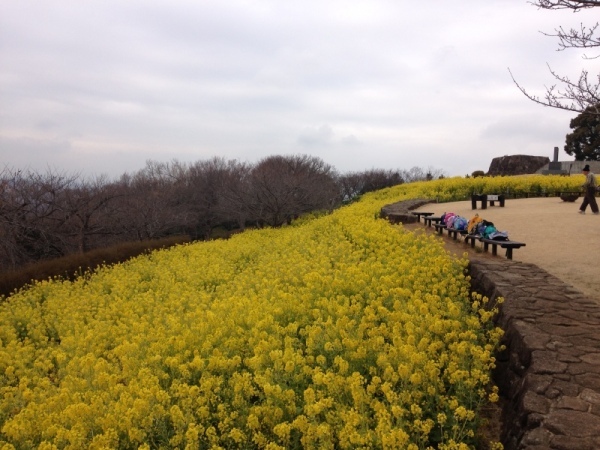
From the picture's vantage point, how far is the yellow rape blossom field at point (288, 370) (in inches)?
142

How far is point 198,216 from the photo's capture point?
3762 cm

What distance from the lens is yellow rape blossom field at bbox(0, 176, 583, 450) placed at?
3.60 metres

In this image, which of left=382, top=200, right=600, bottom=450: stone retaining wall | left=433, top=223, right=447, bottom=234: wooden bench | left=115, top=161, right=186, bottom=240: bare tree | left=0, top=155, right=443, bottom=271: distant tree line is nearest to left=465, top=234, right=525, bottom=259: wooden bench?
left=382, top=200, right=600, bottom=450: stone retaining wall

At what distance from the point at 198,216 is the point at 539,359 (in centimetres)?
3533

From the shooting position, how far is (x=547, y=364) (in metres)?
3.81

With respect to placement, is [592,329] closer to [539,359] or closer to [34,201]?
[539,359]

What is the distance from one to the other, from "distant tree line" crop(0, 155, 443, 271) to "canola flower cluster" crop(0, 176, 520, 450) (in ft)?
43.2

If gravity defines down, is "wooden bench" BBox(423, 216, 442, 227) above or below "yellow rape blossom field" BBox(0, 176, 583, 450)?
above

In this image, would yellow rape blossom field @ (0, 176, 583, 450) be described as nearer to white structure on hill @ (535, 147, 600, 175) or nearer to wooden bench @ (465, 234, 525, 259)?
wooden bench @ (465, 234, 525, 259)

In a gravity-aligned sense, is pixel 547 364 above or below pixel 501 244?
below

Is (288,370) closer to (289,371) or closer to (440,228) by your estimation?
Answer: (289,371)

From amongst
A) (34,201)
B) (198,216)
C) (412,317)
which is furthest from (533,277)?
(198,216)

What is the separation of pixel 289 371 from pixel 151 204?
26427 millimetres

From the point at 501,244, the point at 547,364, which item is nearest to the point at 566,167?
the point at 501,244
